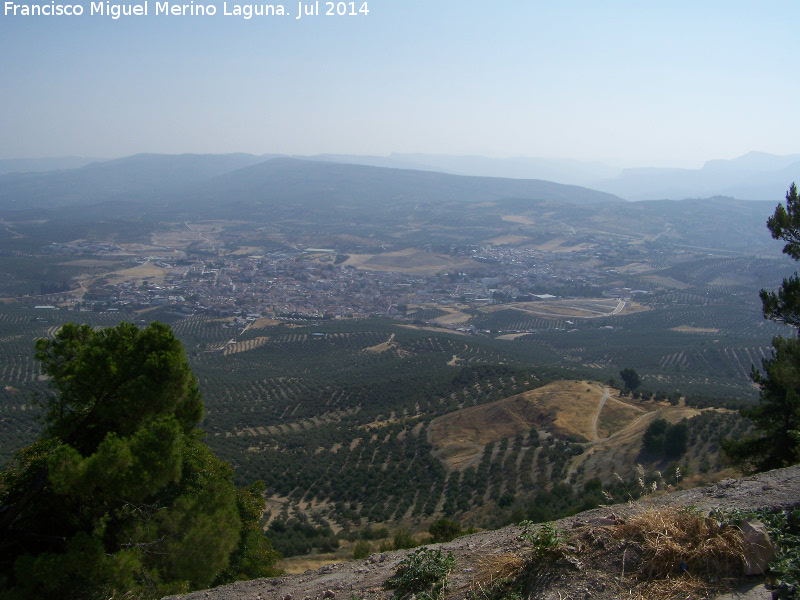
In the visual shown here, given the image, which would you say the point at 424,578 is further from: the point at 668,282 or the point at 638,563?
the point at 668,282

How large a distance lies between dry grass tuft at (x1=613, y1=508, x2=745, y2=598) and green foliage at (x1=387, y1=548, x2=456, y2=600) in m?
1.31

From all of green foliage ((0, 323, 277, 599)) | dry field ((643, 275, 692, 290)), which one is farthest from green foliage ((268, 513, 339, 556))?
dry field ((643, 275, 692, 290))

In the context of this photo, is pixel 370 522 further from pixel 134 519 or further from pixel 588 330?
pixel 588 330

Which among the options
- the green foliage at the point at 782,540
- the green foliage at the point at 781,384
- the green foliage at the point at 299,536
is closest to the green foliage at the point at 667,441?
the green foliage at the point at 781,384

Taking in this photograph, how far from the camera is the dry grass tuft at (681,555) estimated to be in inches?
125

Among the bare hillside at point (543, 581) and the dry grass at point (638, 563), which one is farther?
the bare hillside at point (543, 581)

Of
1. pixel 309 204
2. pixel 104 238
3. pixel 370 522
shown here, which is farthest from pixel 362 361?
pixel 309 204

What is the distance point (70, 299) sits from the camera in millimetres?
67875

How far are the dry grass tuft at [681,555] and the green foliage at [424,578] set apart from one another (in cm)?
131

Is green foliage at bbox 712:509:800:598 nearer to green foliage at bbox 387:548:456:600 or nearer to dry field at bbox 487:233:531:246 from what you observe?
green foliage at bbox 387:548:456:600

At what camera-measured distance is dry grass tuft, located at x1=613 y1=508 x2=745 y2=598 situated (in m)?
3.19

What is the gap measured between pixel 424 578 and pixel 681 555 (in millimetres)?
1832

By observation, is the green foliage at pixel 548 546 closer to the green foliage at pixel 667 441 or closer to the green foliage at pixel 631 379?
the green foliage at pixel 667 441

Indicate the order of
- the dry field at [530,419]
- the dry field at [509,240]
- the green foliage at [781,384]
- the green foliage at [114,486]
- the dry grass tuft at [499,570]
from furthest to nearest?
the dry field at [509,240], the dry field at [530,419], the green foliage at [781,384], the green foliage at [114,486], the dry grass tuft at [499,570]
